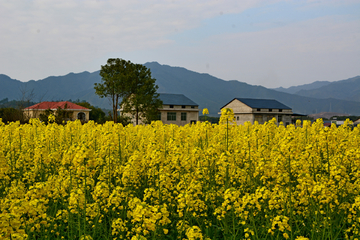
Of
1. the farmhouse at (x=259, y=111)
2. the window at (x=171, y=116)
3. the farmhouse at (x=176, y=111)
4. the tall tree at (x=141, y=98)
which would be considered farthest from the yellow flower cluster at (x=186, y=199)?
the farmhouse at (x=259, y=111)

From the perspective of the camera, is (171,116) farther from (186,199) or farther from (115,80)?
(186,199)

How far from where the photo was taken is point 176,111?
53281mm

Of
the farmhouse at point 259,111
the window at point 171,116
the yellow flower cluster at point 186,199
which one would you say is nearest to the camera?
the yellow flower cluster at point 186,199

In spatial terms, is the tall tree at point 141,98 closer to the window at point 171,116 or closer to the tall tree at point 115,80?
the tall tree at point 115,80

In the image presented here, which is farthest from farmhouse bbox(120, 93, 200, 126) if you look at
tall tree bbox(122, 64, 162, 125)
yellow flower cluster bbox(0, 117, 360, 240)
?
yellow flower cluster bbox(0, 117, 360, 240)

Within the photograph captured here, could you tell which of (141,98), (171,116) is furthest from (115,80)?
(171,116)

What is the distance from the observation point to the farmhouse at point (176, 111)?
171 ft

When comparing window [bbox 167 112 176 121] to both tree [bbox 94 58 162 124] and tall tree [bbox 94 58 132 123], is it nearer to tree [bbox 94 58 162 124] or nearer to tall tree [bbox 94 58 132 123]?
tree [bbox 94 58 162 124]

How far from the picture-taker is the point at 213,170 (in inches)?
267

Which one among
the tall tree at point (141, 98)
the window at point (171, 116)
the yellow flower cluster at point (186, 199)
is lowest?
the yellow flower cluster at point (186, 199)

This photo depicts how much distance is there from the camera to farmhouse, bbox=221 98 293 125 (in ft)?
204

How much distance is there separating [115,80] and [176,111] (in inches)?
683

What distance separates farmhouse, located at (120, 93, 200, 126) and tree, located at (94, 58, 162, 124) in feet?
37.5

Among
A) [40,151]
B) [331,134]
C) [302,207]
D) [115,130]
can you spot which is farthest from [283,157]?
[40,151]
